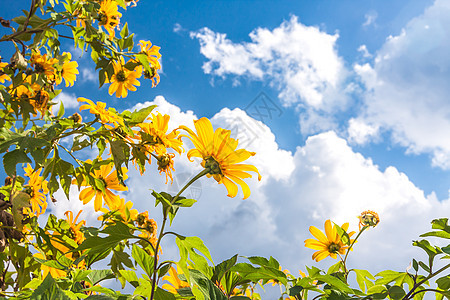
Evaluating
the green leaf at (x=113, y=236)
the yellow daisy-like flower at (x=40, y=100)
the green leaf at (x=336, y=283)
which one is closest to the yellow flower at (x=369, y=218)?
the green leaf at (x=336, y=283)

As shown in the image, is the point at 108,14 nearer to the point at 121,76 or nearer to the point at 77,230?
the point at 121,76

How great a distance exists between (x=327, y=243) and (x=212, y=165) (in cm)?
116

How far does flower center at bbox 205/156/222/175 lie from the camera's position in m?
0.92

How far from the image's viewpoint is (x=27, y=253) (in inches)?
64.1

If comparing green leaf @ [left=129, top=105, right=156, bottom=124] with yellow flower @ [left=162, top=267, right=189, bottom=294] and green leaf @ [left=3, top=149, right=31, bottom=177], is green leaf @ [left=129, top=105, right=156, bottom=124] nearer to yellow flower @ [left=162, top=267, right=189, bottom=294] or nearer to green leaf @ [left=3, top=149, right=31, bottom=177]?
green leaf @ [left=3, top=149, right=31, bottom=177]

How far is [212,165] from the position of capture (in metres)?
0.93

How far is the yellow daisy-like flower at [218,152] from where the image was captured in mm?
924

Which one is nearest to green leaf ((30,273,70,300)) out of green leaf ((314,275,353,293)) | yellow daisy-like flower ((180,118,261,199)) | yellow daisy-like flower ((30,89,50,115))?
yellow daisy-like flower ((180,118,261,199))

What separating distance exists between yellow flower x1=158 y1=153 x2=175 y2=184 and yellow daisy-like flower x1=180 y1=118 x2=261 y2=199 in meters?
0.77

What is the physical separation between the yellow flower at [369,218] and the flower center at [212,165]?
1242 mm

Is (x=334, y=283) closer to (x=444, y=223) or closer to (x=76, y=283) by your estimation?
(x=444, y=223)

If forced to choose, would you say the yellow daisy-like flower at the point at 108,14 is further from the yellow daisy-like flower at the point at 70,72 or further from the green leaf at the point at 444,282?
the green leaf at the point at 444,282

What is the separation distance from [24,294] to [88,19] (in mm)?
1319

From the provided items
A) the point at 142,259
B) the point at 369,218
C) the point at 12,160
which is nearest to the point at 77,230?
the point at 12,160
